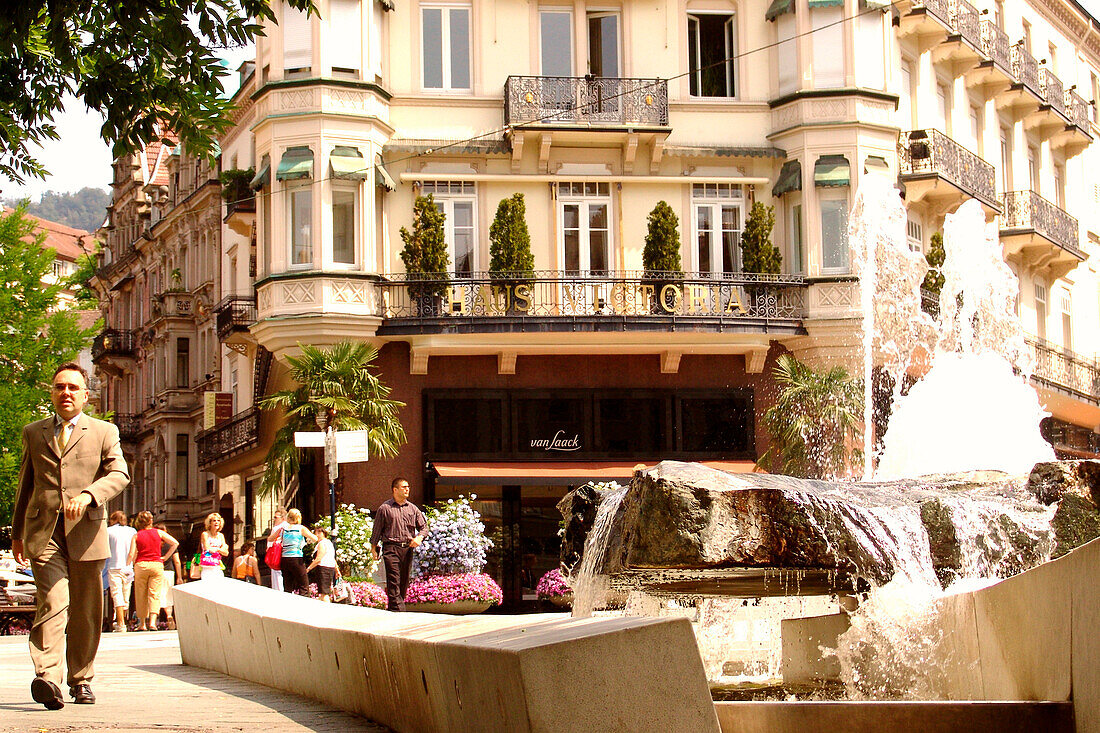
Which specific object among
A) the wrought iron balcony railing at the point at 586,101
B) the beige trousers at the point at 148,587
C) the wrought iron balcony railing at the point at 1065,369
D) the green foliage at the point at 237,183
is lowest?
the beige trousers at the point at 148,587

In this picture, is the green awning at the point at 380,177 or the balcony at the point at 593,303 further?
the green awning at the point at 380,177

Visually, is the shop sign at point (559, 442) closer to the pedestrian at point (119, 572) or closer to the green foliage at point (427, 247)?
the green foliage at point (427, 247)

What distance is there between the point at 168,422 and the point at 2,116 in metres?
44.4

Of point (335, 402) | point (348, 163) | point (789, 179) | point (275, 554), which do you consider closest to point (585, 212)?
point (789, 179)

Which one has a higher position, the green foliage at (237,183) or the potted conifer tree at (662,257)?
the green foliage at (237,183)

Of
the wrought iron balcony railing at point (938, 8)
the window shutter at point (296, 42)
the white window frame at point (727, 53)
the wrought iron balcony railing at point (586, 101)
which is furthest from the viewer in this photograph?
the wrought iron balcony railing at point (938, 8)

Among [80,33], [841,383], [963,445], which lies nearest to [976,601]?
[80,33]

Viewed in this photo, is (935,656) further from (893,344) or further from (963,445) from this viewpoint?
(893,344)

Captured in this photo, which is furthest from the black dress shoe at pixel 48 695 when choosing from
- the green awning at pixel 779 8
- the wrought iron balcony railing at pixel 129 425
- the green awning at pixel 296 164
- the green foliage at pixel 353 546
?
the wrought iron balcony railing at pixel 129 425

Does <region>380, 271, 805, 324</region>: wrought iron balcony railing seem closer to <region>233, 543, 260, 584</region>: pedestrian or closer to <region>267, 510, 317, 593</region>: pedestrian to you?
<region>233, 543, 260, 584</region>: pedestrian

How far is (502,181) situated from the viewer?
3017 centimetres

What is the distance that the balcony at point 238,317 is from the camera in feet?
120

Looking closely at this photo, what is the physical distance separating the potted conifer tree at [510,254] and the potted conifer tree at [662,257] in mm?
2242

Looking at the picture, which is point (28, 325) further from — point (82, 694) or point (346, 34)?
point (82, 694)
